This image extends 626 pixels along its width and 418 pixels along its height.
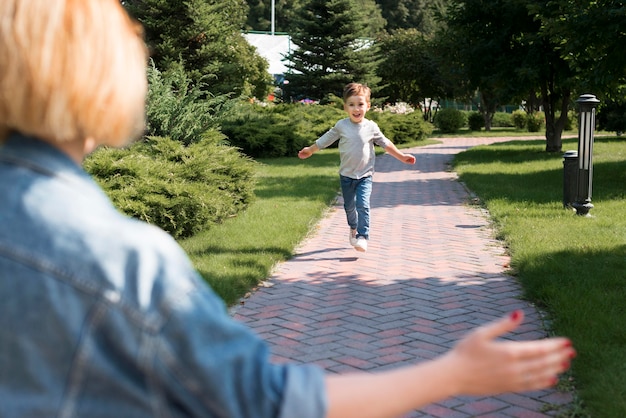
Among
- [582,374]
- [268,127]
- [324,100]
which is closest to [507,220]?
[582,374]

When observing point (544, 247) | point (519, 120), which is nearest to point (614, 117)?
point (519, 120)

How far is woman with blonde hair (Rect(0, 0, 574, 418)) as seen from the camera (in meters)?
0.99

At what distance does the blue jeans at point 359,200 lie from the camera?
7.98 m

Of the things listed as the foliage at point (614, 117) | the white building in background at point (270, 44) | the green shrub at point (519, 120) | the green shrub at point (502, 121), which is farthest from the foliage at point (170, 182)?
the white building in background at point (270, 44)

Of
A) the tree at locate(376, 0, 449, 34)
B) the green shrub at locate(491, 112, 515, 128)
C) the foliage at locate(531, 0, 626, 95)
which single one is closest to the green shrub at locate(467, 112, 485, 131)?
the green shrub at locate(491, 112, 515, 128)

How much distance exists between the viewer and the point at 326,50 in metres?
34.5

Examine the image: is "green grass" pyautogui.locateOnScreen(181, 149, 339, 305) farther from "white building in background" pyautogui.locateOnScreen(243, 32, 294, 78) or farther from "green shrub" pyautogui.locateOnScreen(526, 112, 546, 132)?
"white building in background" pyautogui.locateOnScreen(243, 32, 294, 78)

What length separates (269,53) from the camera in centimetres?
5653

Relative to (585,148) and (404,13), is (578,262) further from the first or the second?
(404,13)

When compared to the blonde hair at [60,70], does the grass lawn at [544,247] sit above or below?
below

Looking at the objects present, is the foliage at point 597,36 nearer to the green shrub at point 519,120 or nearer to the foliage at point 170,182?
the foliage at point 170,182

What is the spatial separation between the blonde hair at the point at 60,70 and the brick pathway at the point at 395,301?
3.27 meters

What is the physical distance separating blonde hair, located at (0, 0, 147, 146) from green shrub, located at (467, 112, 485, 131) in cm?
4666

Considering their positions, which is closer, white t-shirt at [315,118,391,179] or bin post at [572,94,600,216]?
white t-shirt at [315,118,391,179]
